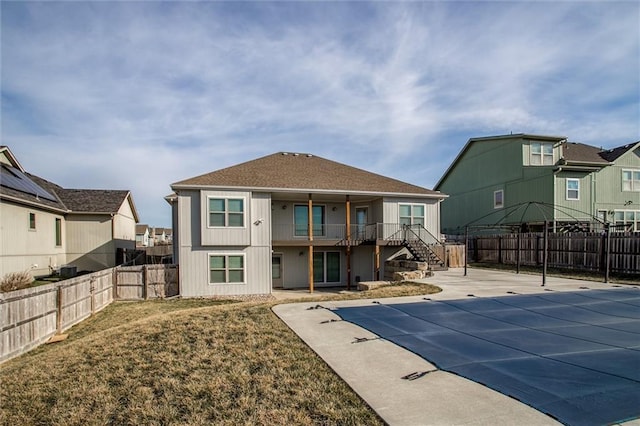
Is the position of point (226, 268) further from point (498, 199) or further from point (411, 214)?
point (498, 199)

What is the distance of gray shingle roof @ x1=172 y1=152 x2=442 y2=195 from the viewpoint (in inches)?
630

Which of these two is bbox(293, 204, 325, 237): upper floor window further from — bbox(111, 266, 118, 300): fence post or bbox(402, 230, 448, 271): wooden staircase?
bbox(111, 266, 118, 300): fence post

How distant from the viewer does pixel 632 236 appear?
49.4ft

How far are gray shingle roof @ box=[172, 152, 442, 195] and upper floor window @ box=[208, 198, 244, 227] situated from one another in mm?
726

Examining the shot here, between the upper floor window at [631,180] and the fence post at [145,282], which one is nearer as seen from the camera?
the fence post at [145,282]

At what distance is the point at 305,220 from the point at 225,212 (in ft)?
15.9

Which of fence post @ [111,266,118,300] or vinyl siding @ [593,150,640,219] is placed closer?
fence post @ [111,266,118,300]

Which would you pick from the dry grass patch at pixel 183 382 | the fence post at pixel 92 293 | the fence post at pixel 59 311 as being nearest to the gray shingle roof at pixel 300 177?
the fence post at pixel 92 293

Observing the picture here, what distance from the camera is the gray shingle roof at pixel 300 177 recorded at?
16000mm

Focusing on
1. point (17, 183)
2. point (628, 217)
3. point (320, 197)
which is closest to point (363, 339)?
point (320, 197)

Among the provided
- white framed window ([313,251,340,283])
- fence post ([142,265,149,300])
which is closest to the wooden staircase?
white framed window ([313,251,340,283])

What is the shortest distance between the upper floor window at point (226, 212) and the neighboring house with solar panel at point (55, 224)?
27.5 ft

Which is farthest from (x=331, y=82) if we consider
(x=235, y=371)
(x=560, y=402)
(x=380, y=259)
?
(x=560, y=402)

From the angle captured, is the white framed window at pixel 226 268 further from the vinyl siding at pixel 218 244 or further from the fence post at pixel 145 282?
the fence post at pixel 145 282
